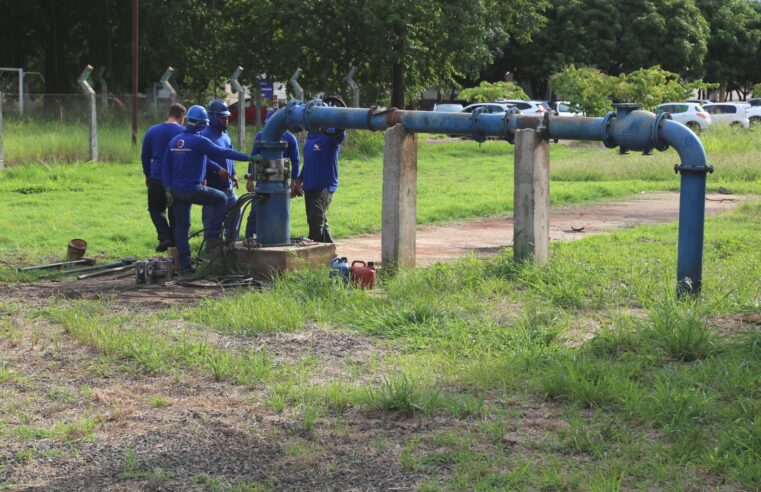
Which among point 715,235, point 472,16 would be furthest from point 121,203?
point 472,16

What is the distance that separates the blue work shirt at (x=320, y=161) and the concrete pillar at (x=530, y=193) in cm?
227

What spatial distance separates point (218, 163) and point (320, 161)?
1.10 metres

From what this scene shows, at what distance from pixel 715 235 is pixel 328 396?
8.11m

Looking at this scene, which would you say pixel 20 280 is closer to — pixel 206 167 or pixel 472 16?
pixel 206 167

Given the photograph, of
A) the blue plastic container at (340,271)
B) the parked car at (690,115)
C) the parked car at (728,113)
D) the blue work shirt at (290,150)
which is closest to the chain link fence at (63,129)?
the blue work shirt at (290,150)

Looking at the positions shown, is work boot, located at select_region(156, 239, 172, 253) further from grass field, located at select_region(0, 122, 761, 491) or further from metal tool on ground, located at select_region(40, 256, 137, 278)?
grass field, located at select_region(0, 122, 761, 491)

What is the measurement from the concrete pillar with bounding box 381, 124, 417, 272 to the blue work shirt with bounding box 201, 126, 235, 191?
1.72 m

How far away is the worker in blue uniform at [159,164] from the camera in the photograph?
41.5ft

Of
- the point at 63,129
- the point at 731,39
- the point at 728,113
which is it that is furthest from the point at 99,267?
the point at 731,39

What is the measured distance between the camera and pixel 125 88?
4369cm

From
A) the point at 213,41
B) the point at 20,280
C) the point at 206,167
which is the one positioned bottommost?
the point at 20,280

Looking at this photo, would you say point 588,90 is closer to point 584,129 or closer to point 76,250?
point 76,250

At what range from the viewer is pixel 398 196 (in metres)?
11.5

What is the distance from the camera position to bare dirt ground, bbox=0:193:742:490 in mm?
5727
